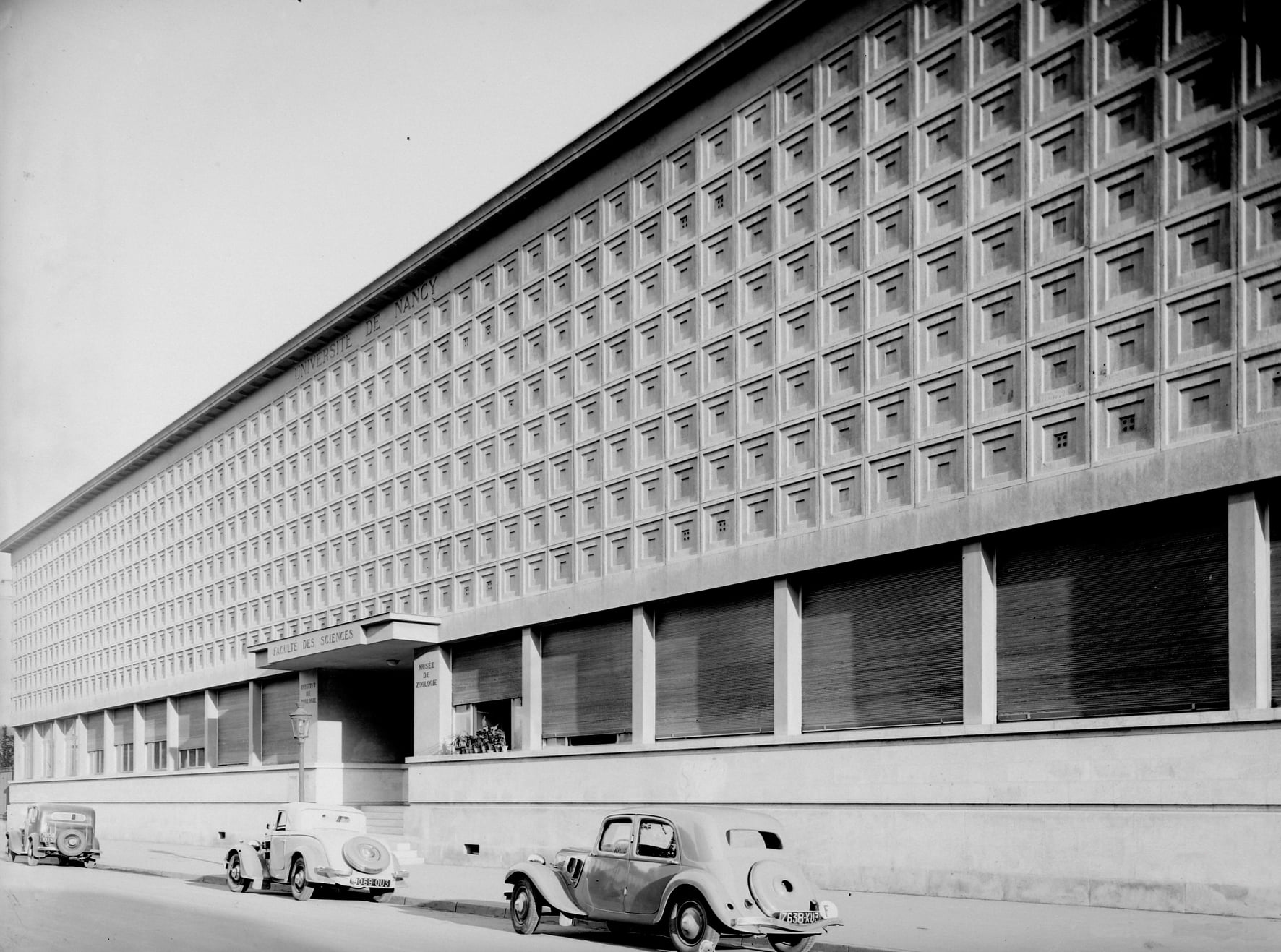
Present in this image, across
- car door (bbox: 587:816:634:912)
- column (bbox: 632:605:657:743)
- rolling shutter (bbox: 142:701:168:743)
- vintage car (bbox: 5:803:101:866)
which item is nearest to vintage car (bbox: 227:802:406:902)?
column (bbox: 632:605:657:743)

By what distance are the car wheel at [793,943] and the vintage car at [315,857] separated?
8.62 metres

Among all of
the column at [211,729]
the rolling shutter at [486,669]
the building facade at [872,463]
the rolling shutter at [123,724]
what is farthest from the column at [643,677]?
the rolling shutter at [123,724]

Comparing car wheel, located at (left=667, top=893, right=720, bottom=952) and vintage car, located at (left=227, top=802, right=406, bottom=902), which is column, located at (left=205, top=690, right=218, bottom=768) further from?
Result: car wheel, located at (left=667, top=893, right=720, bottom=952)

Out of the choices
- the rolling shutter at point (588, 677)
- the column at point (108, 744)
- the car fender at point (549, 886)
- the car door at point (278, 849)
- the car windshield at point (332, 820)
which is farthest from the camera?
the column at point (108, 744)

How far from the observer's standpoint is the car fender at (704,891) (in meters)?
14.2

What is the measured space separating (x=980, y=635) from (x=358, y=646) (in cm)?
1816

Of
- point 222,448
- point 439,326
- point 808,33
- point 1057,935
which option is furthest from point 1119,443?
point 222,448

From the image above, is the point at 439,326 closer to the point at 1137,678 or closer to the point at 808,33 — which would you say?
the point at 808,33

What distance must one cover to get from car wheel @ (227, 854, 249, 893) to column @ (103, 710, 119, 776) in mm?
34094

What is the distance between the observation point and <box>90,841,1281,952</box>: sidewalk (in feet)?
47.1

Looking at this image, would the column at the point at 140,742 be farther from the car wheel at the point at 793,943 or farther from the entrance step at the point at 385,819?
the car wheel at the point at 793,943

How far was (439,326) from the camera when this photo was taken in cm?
3531

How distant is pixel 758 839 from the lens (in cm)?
1565

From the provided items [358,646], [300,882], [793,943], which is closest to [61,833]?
[358,646]
